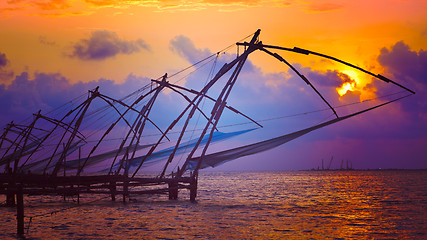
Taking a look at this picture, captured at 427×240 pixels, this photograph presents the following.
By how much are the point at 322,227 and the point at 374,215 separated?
7.39 metres

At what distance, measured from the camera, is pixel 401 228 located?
18.7 m

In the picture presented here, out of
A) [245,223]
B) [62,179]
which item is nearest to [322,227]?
[245,223]

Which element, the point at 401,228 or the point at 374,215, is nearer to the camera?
the point at 401,228

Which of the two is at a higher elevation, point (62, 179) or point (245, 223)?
point (62, 179)

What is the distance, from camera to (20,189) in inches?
496

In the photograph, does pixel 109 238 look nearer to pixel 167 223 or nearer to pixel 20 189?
pixel 20 189

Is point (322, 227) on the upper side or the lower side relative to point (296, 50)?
lower

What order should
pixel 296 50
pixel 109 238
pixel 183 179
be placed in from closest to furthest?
pixel 109 238 < pixel 296 50 < pixel 183 179

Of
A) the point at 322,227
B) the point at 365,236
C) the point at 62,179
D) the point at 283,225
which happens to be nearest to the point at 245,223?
the point at 283,225

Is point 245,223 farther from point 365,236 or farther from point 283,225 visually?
point 365,236

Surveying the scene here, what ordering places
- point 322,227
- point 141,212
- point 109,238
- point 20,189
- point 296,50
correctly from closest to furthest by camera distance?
point 20,189, point 109,238, point 296,50, point 322,227, point 141,212

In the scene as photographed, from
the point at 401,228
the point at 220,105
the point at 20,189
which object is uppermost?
the point at 220,105

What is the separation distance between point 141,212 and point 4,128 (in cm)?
1098

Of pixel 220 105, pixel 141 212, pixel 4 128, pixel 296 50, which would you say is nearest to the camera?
pixel 296 50
